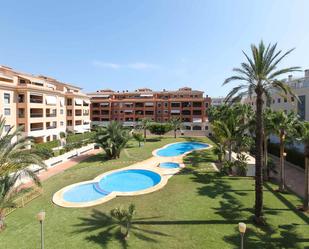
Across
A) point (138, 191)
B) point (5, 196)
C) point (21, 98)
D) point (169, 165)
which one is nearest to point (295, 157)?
point (169, 165)

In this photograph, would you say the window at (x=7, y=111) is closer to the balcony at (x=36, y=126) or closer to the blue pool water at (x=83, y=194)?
the balcony at (x=36, y=126)

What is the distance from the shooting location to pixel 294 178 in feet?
74.4

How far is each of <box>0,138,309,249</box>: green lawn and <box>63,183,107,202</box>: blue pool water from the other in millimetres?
1510

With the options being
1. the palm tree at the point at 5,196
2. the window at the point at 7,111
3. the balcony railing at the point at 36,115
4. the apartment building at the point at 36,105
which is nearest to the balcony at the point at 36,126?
the apartment building at the point at 36,105

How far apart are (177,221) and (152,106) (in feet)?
214

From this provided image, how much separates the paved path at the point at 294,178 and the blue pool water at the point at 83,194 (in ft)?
60.3

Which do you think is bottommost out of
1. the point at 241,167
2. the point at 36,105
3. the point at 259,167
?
the point at 241,167

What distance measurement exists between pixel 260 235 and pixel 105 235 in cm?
890

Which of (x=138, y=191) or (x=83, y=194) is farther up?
(x=138, y=191)

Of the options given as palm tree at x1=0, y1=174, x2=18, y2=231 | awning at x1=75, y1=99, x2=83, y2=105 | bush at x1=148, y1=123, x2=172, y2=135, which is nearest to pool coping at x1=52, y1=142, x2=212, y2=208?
palm tree at x1=0, y1=174, x2=18, y2=231

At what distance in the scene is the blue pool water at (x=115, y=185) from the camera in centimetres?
1880

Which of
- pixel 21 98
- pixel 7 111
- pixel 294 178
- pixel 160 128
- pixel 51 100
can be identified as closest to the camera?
pixel 294 178

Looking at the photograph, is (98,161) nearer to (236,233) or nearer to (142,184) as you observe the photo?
(142,184)

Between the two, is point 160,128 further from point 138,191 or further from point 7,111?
point 138,191
